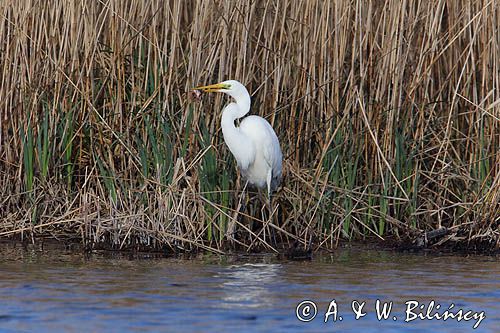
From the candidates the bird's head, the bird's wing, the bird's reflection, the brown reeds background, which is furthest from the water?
the bird's head

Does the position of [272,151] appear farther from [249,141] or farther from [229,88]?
[229,88]

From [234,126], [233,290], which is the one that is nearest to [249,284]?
[233,290]

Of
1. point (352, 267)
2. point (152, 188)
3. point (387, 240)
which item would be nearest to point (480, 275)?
point (352, 267)

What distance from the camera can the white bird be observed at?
5910 mm

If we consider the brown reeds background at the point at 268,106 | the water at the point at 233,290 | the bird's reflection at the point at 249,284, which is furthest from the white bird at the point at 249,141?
the bird's reflection at the point at 249,284

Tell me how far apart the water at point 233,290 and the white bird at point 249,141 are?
2.11ft

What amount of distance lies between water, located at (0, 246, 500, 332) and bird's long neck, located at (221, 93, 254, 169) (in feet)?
2.25

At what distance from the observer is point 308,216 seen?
6.08 metres

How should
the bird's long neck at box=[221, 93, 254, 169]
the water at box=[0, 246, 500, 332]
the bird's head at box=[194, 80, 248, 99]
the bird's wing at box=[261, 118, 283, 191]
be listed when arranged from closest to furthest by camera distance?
the water at box=[0, 246, 500, 332]
the bird's head at box=[194, 80, 248, 99]
the bird's long neck at box=[221, 93, 254, 169]
the bird's wing at box=[261, 118, 283, 191]

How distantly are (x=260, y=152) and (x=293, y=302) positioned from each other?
1.71m

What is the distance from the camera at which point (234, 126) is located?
602cm

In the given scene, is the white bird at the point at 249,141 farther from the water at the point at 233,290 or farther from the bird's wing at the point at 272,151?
the water at the point at 233,290

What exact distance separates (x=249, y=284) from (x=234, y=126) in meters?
1.31

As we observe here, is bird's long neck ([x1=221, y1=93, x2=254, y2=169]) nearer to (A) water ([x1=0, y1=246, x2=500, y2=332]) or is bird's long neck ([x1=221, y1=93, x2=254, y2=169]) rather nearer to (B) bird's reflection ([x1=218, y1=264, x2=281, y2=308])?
(A) water ([x1=0, y1=246, x2=500, y2=332])
